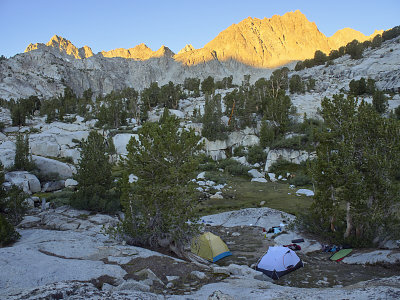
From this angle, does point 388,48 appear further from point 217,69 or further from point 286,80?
point 217,69

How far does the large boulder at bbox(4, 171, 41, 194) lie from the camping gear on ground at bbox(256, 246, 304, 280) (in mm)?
33337

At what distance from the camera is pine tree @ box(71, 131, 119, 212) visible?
2489 centimetres

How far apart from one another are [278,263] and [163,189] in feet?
24.9

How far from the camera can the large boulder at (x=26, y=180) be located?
34.7 metres

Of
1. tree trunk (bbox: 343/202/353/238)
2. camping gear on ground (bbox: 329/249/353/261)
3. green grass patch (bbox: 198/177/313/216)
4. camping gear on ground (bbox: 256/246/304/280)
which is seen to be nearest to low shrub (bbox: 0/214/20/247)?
camping gear on ground (bbox: 256/246/304/280)

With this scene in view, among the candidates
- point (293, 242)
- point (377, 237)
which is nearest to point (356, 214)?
point (377, 237)

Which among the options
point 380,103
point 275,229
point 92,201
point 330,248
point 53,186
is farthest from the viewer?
point 380,103

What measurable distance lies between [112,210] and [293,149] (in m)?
41.9

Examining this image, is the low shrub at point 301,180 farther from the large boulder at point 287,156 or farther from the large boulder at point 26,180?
the large boulder at point 26,180

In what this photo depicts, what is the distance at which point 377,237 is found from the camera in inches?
647

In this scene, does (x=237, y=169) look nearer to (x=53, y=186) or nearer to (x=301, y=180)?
(x=301, y=180)

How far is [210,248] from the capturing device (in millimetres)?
17453

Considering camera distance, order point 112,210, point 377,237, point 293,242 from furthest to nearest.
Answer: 1. point 112,210
2. point 293,242
3. point 377,237

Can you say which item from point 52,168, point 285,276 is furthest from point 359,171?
point 52,168
